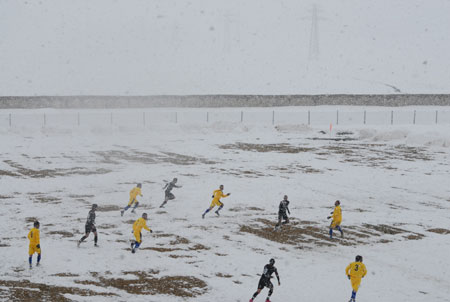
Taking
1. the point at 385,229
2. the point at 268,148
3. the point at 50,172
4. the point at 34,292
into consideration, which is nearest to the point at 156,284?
the point at 34,292

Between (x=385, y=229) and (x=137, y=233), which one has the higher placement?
(x=137, y=233)

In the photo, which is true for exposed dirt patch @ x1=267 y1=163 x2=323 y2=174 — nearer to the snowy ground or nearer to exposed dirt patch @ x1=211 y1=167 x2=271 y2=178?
the snowy ground

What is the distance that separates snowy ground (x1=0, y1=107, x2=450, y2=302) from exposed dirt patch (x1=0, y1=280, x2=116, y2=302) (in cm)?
4

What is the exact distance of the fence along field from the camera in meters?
48.3

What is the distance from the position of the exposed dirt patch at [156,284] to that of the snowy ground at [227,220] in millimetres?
46

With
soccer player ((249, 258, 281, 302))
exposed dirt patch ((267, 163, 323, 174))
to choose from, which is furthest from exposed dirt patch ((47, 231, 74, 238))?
exposed dirt patch ((267, 163, 323, 174))

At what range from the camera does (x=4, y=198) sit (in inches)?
835

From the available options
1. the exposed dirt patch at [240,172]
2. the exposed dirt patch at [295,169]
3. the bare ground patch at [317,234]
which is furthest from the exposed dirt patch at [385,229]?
the exposed dirt patch at [295,169]

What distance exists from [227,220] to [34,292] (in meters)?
8.12

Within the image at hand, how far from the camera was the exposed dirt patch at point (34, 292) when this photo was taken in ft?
37.6

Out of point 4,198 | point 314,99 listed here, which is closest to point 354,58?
point 314,99

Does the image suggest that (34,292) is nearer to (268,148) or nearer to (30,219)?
(30,219)

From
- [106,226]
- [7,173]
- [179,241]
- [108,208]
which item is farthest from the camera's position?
[7,173]

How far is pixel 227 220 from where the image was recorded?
61.3ft
